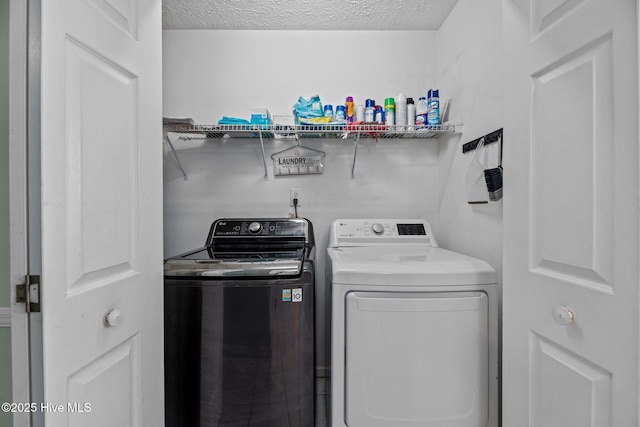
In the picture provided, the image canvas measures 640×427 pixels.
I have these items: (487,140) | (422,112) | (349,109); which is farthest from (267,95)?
(487,140)

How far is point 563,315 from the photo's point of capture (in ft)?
2.46

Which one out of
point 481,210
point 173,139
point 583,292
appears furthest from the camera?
point 173,139

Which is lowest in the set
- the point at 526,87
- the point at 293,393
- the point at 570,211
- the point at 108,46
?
the point at 293,393

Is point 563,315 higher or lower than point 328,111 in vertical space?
lower

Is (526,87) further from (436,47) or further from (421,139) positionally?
(436,47)

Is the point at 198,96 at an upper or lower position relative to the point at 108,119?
upper

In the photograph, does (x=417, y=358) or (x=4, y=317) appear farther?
(x=417, y=358)

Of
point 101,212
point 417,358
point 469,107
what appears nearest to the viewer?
point 101,212

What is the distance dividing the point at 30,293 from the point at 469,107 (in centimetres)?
204

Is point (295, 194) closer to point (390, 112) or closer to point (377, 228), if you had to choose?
point (377, 228)

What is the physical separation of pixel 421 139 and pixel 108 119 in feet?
6.25

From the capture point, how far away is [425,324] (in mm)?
1163

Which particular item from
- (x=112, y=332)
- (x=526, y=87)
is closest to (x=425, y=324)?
(x=526, y=87)

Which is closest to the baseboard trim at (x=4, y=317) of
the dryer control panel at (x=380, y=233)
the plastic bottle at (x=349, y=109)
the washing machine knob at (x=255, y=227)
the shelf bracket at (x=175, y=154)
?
the washing machine knob at (x=255, y=227)
